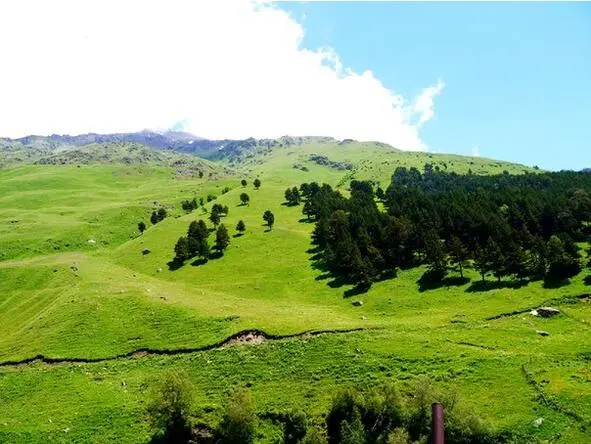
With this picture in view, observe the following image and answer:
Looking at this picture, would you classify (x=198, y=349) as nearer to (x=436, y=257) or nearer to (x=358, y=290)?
(x=358, y=290)

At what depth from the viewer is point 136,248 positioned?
15250cm

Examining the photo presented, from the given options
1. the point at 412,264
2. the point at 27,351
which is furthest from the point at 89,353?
the point at 412,264

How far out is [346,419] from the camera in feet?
195

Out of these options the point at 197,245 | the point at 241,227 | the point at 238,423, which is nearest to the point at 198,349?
the point at 238,423

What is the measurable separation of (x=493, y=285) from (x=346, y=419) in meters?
49.3

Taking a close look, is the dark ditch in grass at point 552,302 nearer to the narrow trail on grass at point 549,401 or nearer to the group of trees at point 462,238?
the group of trees at point 462,238

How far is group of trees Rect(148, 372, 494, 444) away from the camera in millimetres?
54500

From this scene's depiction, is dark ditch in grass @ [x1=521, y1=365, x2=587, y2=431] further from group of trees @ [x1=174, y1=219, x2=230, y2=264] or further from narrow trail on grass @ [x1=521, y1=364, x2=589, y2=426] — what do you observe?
group of trees @ [x1=174, y1=219, x2=230, y2=264]

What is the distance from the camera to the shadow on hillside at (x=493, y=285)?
94.4 metres

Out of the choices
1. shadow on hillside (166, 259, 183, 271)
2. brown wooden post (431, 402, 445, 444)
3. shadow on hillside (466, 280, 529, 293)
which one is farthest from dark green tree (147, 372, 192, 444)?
shadow on hillside (166, 259, 183, 271)

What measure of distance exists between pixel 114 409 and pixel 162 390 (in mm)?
11410

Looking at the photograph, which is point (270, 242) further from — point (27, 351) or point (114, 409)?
point (114, 409)

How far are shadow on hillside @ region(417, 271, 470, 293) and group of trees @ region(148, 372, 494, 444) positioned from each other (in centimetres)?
3961

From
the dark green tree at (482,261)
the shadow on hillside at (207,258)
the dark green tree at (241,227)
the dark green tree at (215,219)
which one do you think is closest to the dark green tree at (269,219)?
the dark green tree at (241,227)
